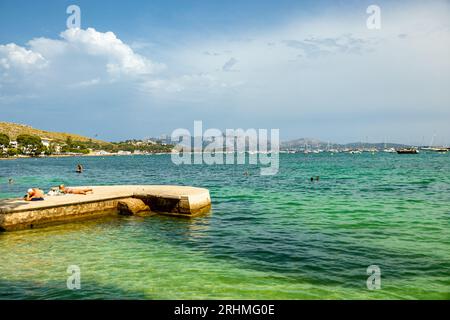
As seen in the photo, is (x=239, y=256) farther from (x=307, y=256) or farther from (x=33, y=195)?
(x=33, y=195)

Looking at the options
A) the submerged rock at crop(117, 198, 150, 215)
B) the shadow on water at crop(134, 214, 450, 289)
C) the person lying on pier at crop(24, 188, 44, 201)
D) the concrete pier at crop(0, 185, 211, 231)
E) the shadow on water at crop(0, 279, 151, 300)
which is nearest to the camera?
the shadow on water at crop(0, 279, 151, 300)

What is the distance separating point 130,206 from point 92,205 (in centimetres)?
217

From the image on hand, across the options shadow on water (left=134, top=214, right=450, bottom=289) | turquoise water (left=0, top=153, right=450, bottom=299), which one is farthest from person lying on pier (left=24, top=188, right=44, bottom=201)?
shadow on water (left=134, top=214, right=450, bottom=289)

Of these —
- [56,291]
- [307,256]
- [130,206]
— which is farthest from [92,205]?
[307,256]

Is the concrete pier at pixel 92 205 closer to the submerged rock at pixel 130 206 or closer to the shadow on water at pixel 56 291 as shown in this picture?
the submerged rock at pixel 130 206

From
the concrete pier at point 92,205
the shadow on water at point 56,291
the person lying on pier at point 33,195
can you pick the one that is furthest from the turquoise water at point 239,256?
the person lying on pier at point 33,195

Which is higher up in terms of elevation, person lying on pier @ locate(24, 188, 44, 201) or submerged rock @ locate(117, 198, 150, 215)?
person lying on pier @ locate(24, 188, 44, 201)

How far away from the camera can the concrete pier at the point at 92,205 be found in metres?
16.7

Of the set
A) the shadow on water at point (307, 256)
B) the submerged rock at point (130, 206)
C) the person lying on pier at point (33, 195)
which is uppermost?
the person lying on pier at point (33, 195)

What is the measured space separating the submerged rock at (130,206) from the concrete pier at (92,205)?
36 centimetres

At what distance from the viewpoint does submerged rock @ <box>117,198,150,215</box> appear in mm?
20688

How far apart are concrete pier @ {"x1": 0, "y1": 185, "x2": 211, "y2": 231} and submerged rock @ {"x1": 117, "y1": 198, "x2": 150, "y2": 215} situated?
1.19ft

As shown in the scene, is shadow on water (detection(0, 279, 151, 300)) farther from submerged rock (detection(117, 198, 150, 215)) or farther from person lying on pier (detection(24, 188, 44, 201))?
submerged rock (detection(117, 198, 150, 215))
